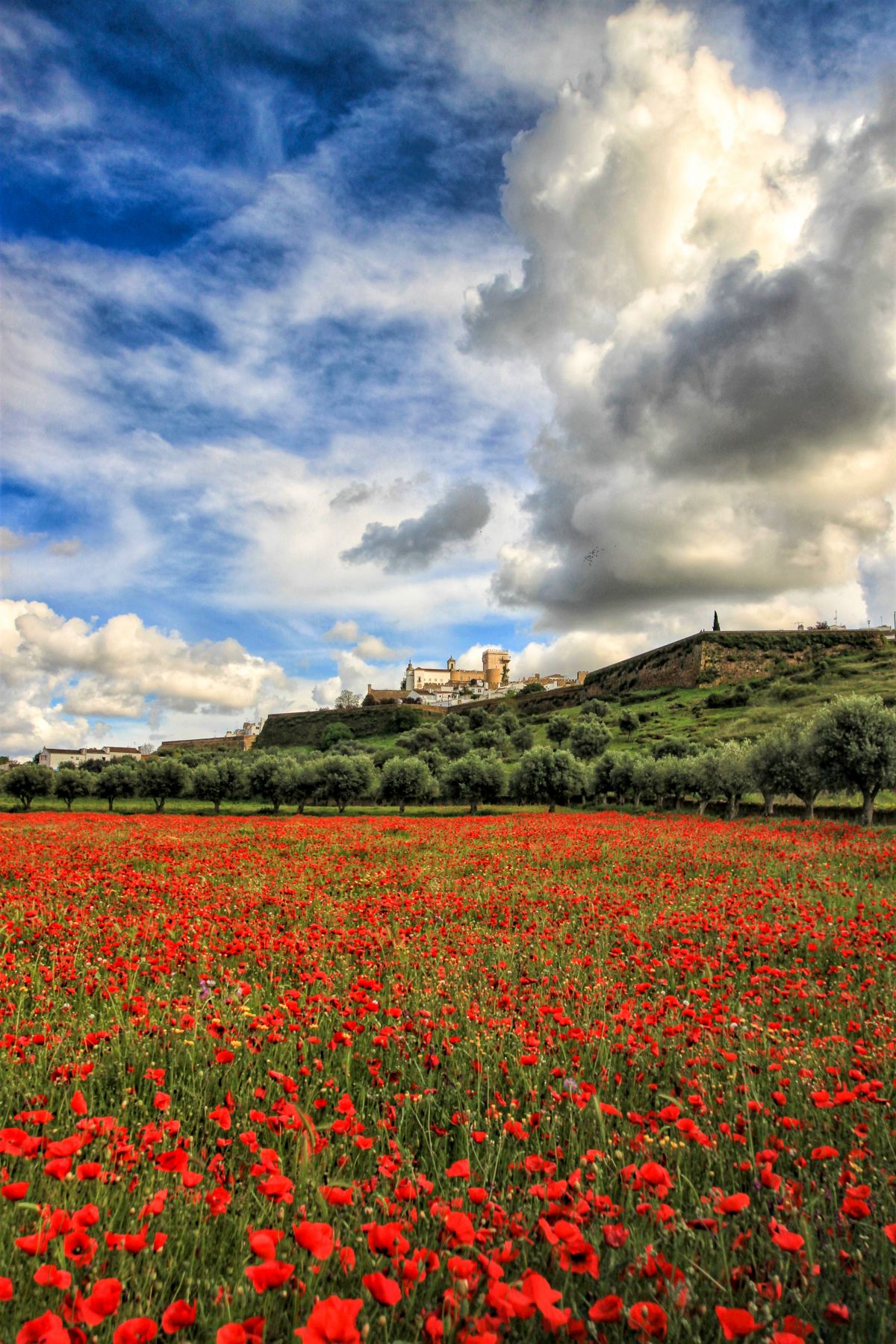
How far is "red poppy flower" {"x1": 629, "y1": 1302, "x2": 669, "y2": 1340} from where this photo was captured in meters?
1.89

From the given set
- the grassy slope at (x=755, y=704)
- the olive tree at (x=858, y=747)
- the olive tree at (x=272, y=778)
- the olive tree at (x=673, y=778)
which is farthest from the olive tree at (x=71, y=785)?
the olive tree at (x=858, y=747)

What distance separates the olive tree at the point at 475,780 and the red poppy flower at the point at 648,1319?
192 feet

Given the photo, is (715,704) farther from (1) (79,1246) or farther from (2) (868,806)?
(1) (79,1246)

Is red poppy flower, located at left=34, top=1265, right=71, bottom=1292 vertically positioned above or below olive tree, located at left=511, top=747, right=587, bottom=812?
above

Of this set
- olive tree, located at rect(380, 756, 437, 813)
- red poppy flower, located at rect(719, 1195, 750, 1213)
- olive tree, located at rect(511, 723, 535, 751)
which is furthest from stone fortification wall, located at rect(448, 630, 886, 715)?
red poppy flower, located at rect(719, 1195, 750, 1213)

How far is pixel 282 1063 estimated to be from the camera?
458 centimetres

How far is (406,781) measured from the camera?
6081 cm

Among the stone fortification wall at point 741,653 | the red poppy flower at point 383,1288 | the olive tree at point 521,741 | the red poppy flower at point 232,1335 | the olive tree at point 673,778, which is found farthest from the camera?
the stone fortification wall at point 741,653

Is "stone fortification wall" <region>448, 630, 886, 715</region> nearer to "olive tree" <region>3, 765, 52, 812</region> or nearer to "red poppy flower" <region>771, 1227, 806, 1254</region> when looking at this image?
"olive tree" <region>3, 765, 52, 812</region>

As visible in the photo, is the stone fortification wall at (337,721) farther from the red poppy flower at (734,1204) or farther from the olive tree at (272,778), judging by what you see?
the red poppy flower at (734,1204)

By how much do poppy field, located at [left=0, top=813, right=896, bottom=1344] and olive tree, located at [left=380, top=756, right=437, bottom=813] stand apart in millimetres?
51026

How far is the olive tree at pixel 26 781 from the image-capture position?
70250 millimetres

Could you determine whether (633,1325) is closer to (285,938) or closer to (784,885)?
(285,938)

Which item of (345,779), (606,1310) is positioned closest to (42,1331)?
(606,1310)
